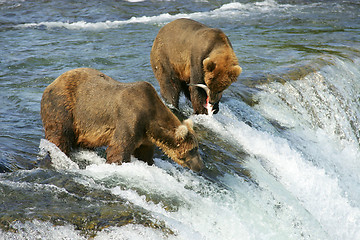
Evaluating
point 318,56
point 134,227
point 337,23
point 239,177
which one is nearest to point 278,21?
point 337,23

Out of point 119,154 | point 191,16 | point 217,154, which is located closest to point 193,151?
point 119,154

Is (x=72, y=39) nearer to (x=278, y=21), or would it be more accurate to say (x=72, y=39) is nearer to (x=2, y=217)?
(x=278, y=21)

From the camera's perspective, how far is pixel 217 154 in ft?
21.1

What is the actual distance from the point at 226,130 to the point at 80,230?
3.76 meters

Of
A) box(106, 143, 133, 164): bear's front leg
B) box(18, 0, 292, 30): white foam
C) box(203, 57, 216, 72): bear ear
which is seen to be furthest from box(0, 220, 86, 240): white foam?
box(18, 0, 292, 30): white foam

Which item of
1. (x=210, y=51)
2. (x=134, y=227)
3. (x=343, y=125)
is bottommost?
(x=343, y=125)

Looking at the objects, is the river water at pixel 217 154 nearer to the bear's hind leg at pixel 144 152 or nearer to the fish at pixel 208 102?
the fish at pixel 208 102

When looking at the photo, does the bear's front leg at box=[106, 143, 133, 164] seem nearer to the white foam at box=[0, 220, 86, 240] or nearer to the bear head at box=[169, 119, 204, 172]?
the bear head at box=[169, 119, 204, 172]

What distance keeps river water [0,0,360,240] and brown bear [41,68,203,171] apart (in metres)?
0.21

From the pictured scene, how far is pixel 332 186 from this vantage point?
7.21 m

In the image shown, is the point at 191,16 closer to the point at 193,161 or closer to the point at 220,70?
the point at 220,70

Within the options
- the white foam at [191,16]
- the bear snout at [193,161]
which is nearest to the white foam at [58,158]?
the bear snout at [193,161]

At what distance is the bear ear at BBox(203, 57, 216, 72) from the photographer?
684 centimetres

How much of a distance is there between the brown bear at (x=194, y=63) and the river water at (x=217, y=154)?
1.28 ft
